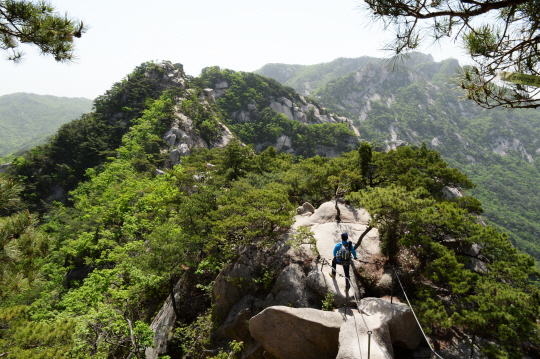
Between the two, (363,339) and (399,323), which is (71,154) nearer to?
(363,339)

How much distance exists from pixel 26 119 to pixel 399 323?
730 feet

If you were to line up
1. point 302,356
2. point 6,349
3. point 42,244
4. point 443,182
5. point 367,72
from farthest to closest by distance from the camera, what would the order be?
1. point 367,72
2. point 443,182
3. point 302,356
4. point 6,349
5. point 42,244

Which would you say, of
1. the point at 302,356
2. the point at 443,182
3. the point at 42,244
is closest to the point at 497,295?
the point at 302,356

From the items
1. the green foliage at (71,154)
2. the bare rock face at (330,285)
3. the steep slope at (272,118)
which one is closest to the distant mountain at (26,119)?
the green foliage at (71,154)

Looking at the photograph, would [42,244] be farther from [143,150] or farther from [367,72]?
[367,72]

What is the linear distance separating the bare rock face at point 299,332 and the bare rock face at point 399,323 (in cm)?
115

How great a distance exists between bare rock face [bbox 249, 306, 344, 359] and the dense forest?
4.06ft

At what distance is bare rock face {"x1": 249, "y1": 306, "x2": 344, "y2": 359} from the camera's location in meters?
6.69

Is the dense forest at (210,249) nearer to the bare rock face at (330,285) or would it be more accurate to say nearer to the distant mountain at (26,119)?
the bare rock face at (330,285)

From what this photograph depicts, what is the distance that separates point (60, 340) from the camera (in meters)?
6.70

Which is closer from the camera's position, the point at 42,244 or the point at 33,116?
the point at 42,244

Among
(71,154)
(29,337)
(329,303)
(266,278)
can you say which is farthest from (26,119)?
(329,303)

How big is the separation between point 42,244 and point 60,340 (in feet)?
13.1

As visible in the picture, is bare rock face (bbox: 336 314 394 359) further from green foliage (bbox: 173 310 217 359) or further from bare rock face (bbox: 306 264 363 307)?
green foliage (bbox: 173 310 217 359)
